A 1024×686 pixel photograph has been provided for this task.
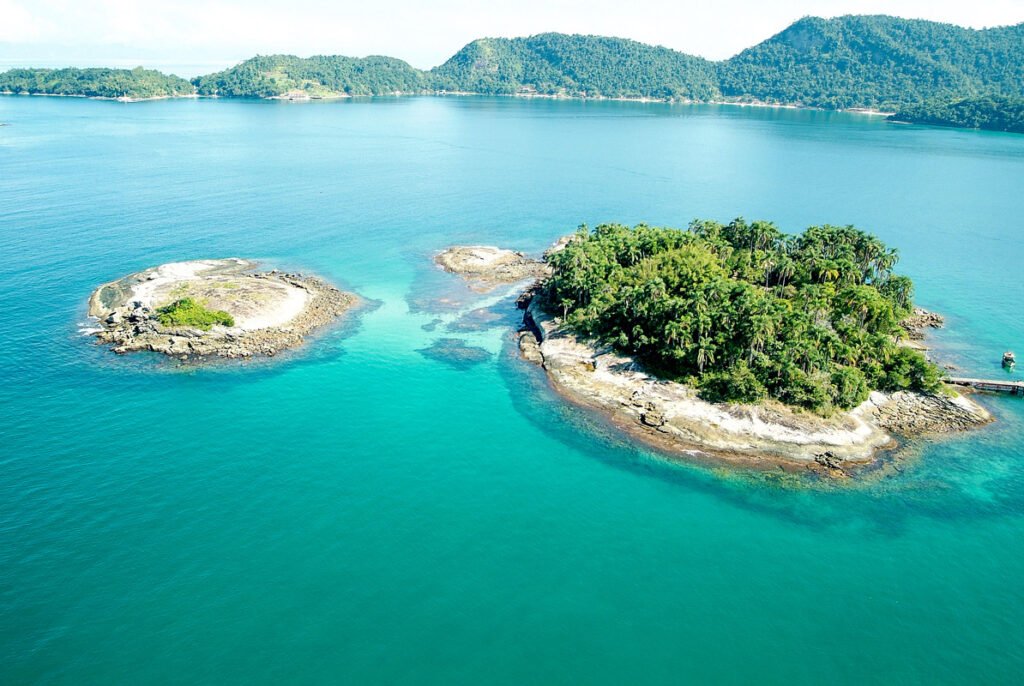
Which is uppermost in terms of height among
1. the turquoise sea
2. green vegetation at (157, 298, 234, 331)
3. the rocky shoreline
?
green vegetation at (157, 298, 234, 331)

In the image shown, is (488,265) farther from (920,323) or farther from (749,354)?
(920,323)

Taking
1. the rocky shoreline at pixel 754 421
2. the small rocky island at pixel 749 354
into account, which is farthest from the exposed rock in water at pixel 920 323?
the rocky shoreline at pixel 754 421

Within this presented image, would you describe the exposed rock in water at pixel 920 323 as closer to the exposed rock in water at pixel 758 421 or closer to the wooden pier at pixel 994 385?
the wooden pier at pixel 994 385

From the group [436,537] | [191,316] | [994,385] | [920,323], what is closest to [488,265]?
[191,316]

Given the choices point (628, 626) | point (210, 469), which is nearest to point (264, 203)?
point (210, 469)

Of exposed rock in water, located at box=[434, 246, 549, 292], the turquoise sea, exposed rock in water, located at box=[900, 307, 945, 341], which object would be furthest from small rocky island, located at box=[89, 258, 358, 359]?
exposed rock in water, located at box=[900, 307, 945, 341]

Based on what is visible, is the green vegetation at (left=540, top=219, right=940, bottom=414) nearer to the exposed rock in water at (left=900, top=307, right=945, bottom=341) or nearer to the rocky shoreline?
the rocky shoreline
